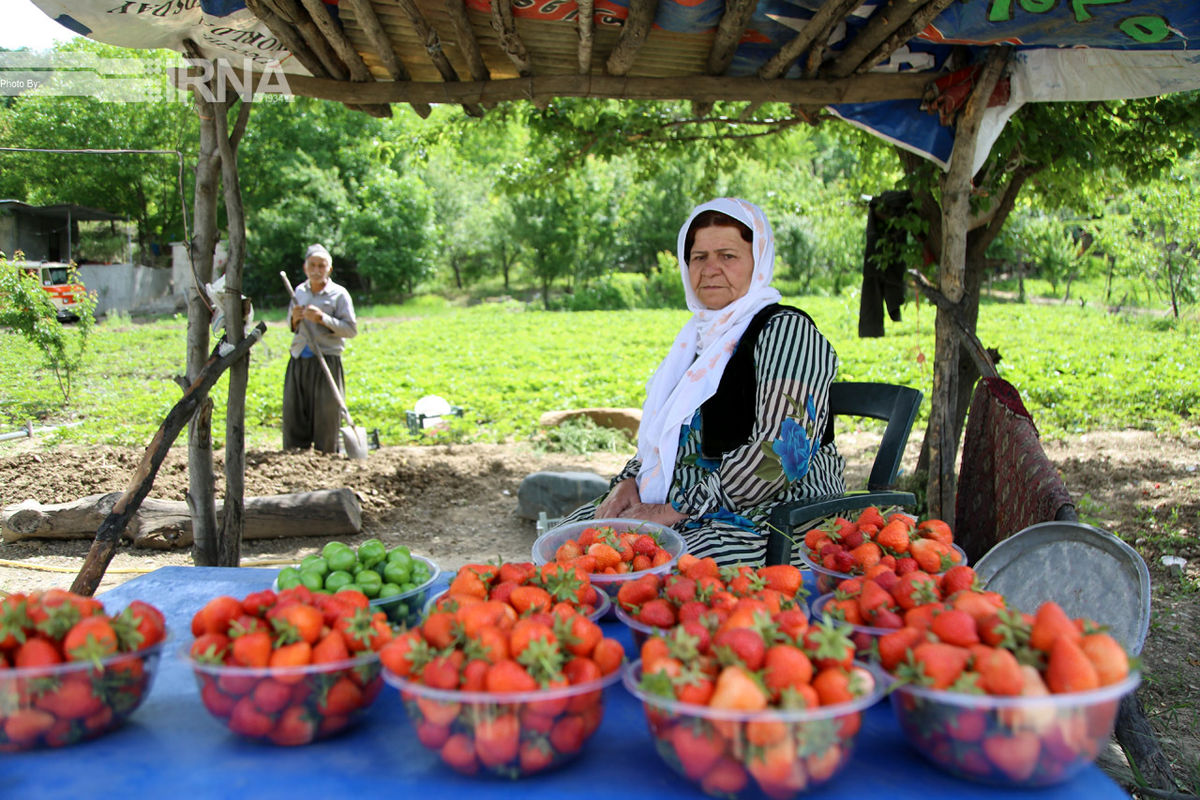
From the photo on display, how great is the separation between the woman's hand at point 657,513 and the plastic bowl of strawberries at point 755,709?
4.99 feet

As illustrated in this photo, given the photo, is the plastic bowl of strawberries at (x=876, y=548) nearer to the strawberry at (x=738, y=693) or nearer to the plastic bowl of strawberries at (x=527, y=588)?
the plastic bowl of strawberries at (x=527, y=588)

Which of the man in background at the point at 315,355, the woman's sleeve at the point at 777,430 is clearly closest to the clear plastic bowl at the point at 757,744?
the woman's sleeve at the point at 777,430

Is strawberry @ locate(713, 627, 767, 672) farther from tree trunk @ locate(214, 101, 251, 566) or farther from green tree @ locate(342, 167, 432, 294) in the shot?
green tree @ locate(342, 167, 432, 294)

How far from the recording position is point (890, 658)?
1.19 metres

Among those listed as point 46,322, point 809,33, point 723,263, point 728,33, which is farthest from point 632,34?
point 46,322

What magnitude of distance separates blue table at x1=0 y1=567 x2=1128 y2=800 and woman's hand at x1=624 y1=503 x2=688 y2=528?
1.29 meters

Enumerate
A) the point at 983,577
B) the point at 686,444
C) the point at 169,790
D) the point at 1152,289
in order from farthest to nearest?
the point at 1152,289 → the point at 686,444 → the point at 983,577 → the point at 169,790

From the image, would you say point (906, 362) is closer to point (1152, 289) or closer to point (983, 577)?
point (1152, 289)

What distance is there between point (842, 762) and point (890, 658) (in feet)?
0.58

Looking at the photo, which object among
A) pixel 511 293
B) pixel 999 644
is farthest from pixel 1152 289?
pixel 511 293

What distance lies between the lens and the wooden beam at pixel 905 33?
278 cm

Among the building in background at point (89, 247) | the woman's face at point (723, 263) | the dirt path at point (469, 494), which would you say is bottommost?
the dirt path at point (469, 494)

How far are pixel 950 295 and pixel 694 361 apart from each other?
1.70m

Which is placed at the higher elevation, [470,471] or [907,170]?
[907,170]
